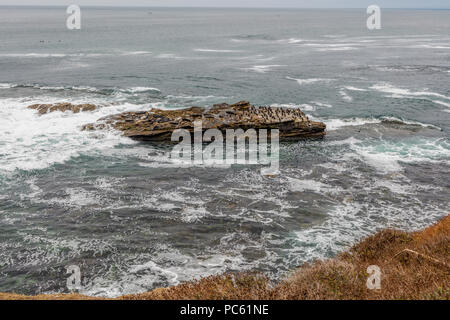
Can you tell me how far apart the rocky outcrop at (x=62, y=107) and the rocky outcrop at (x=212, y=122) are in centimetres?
571

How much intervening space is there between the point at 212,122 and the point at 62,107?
1869 centimetres

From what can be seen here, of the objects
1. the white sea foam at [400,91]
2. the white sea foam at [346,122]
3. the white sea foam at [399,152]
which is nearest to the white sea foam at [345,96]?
the white sea foam at [400,91]

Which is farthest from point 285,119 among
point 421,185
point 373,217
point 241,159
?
point 373,217

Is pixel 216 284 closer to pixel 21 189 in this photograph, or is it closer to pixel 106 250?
pixel 106 250

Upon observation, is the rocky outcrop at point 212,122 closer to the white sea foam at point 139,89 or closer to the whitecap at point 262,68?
the white sea foam at point 139,89

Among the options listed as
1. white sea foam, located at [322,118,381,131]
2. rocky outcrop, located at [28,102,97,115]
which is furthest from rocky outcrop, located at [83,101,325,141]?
rocky outcrop, located at [28,102,97,115]

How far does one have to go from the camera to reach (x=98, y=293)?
635 inches

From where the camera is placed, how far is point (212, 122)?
37469mm

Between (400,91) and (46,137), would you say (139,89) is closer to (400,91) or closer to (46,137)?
(46,137)

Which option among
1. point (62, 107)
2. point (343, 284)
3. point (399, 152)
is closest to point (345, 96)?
point (399, 152)

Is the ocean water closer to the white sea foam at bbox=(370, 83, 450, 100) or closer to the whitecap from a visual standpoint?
the white sea foam at bbox=(370, 83, 450, 100)

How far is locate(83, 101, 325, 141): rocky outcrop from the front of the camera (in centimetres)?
3684

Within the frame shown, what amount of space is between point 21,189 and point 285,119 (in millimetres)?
23804

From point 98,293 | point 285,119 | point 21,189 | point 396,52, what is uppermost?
point 396,52
